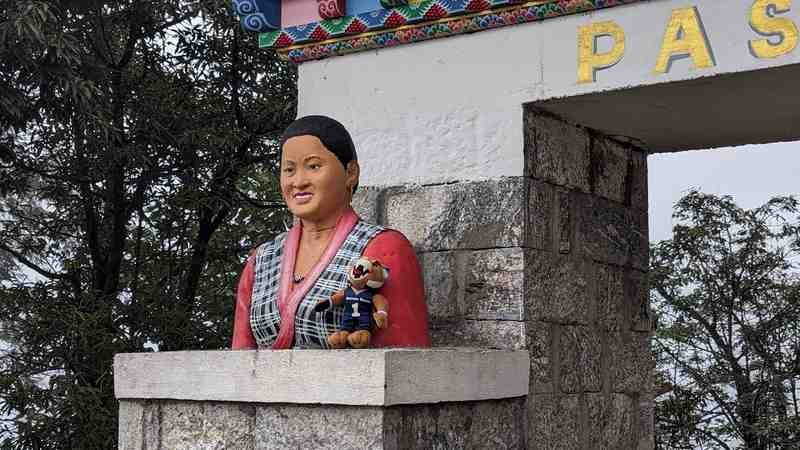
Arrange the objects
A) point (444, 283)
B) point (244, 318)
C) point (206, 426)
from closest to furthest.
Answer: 1. point (206, 426)
2. point (244, 318)
3. point (444, 283)

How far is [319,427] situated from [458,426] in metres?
0.44

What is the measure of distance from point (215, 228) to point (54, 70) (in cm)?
195

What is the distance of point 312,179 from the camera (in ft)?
12.0

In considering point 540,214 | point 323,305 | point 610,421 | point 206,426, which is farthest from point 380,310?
point 610,421

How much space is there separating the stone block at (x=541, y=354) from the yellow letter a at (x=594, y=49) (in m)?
0.83

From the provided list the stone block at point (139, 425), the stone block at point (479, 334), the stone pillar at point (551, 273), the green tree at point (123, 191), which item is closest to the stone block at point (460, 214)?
the stone pillar at point (551, 273)

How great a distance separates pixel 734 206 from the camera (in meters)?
8.09

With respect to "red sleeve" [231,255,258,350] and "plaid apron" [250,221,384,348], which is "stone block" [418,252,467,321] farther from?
"red sleeve" [231,255,258,350]

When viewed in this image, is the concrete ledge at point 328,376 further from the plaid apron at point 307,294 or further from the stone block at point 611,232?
the stone block at point 611,232

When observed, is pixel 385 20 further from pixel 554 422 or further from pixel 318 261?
pixel 554 422

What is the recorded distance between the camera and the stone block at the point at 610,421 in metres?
Result: 4.09

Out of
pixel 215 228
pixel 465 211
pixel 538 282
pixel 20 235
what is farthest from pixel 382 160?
pixel 20 235

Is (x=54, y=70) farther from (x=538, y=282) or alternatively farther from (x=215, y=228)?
(x=538, y=282)

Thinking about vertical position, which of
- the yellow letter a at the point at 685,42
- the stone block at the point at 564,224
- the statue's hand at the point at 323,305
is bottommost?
the statue's hand at the point at 323,305
